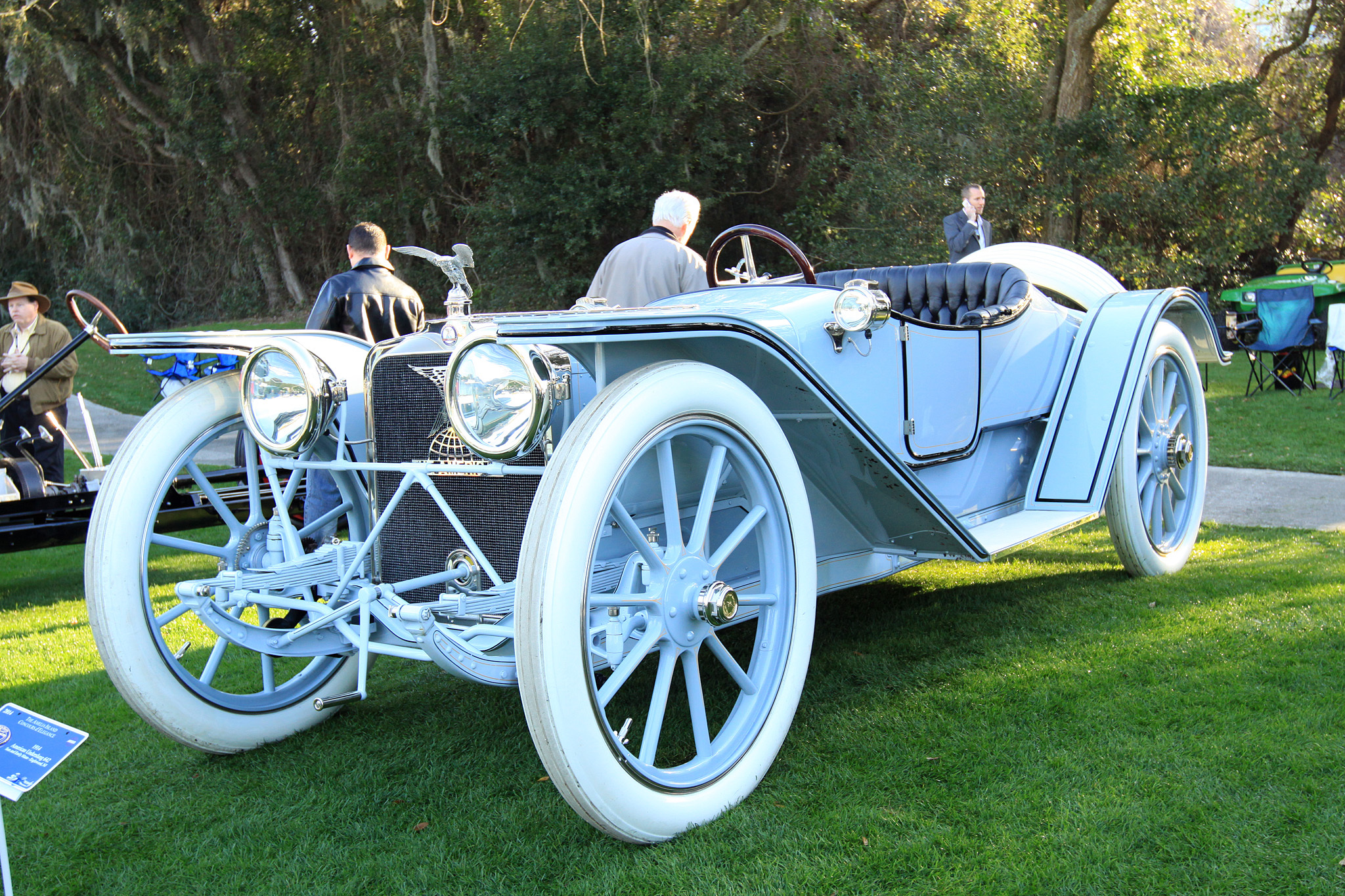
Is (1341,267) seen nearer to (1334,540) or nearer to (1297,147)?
(1297,147)

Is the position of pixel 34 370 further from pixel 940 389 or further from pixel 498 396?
pixel 940 389

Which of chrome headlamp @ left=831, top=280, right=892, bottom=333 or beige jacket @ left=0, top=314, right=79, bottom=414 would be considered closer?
chrome headlamp @ left=831, top=280, right=892, bottom=333

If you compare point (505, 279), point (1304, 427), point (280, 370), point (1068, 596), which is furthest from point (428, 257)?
point (505, 279)

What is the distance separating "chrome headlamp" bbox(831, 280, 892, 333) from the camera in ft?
9.12

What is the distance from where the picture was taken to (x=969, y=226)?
28.3 feet

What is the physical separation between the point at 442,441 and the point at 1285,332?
10.1m

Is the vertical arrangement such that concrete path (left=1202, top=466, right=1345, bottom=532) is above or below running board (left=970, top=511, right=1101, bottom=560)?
below

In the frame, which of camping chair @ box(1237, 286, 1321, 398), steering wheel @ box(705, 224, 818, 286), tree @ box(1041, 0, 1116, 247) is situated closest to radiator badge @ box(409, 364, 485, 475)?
steering wheel @ box(705, 224, 818, 286)

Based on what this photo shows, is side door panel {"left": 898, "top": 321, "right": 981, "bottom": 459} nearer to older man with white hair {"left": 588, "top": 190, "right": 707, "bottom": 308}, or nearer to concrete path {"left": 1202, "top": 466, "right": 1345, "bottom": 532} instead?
older man with white hair {"left": 588, "top": 190, "right": 707, "bottom": 308}

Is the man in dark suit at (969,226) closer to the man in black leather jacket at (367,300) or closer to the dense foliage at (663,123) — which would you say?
the man in black leather jacket at (367,300)

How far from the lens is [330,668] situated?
3.30 m

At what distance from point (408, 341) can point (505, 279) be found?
1433cm

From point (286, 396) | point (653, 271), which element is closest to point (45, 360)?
point (653, 271)

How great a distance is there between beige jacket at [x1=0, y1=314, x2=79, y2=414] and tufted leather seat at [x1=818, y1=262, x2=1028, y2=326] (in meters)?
4.76
